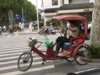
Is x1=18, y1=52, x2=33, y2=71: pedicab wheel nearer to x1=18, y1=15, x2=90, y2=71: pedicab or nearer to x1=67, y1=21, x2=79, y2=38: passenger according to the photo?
x1=18, y1=15, x2=90, y2=71: pedicab

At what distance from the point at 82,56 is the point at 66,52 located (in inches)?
23.8

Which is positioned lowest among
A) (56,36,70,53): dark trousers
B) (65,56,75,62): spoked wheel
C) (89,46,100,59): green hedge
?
(65,56,75,62): spoked wheel

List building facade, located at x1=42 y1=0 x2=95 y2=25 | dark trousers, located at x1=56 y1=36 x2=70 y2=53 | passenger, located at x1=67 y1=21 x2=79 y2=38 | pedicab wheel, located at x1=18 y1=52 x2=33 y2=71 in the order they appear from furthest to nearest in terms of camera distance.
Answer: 1. building facade, located at x1=42 y1=0 x2=95 y2=25
2. passenger, located at x1=67 y1=21 x2=79 y2=38
3. dark trousers, located at x1=56 y1=36 x2=70 y2=53
4. pedicab wheel, located at x1=18 y1=52 x2=33 y2=71

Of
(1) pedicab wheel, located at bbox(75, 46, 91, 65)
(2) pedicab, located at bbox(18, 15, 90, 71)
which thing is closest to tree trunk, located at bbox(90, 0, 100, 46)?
(2) pedicab, located at bbox(18, 15, 90, 71)

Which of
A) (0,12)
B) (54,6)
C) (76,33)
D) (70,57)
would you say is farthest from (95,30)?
(0,12)

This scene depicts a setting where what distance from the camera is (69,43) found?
39.4 feet

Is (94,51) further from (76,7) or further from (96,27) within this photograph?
(76,7)

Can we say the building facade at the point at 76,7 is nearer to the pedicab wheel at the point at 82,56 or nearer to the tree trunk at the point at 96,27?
the tree trunk at the point at 96,27

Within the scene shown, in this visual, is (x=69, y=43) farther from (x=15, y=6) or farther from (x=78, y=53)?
(x=15, y=6)

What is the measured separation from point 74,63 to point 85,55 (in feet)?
2.10

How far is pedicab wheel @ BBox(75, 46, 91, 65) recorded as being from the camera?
12008mm

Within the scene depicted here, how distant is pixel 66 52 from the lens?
11.9 m

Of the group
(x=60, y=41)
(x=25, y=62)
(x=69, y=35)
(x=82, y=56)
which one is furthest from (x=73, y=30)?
(x=25, y=62)

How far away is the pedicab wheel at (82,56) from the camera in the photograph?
39.4ft
